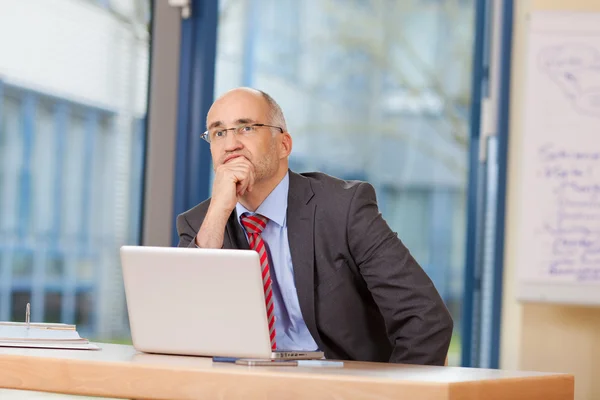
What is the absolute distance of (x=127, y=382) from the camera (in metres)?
1.48

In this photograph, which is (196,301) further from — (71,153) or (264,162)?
(71,153)

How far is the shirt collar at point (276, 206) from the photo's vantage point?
7.70 ft

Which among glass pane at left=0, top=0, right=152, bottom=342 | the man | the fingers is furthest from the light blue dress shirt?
glass pane at left=0, top=0, right=152, bottom=342

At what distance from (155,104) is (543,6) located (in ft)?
5.62

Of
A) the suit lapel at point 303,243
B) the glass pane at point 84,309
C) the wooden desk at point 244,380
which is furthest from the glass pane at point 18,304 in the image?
the wooden desk at point 244,380

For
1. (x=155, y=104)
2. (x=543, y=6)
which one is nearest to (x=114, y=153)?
(x=155, y=104)

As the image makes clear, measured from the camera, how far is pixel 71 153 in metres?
3.73

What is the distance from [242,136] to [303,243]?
35cm

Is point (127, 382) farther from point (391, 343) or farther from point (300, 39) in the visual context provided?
point (300, 39)

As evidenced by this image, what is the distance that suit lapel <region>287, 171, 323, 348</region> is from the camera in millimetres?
2254

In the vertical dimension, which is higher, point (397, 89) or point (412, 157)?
point (397, 89)

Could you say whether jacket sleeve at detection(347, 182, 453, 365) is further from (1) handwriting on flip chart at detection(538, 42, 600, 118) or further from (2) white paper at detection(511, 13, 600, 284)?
(1) handwriting on flip chart at detection(538, 42, 600, 118)

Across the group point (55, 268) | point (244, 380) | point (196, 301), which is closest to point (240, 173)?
point (196, 301)

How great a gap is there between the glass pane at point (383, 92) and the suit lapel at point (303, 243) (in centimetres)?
166
